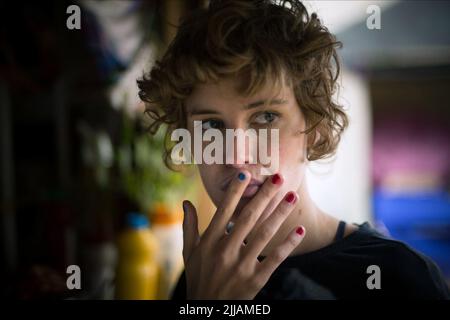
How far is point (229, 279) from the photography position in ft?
1.58

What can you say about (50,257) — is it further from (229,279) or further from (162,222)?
(229,279)

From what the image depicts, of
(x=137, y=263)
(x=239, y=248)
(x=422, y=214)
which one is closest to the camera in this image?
→ (x=239, y=248)

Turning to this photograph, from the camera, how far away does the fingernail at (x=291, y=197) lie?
20.2 inches

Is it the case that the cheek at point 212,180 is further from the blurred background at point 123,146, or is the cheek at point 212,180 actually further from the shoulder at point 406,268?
the shoulder at point 406,268

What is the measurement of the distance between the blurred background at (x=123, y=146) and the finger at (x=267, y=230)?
0.38 ft

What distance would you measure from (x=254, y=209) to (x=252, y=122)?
0.35ft

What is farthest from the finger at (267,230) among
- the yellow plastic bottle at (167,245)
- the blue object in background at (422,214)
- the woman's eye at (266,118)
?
the blue object in background at (422,214)

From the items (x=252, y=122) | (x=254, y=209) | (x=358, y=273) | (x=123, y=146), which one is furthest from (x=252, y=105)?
(x=123, y=146)

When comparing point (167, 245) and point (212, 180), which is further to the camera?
point (167, 245)

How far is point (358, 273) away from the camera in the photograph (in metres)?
→ 0.54

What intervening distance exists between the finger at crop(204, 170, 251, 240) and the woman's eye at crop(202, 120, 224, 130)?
8cm

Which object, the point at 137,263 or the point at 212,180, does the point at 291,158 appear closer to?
the point at 212,180

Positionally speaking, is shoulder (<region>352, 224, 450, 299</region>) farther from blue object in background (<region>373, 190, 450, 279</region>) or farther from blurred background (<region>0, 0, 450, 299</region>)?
blue object in background (<region>373, 190, 450, 279</region>)
